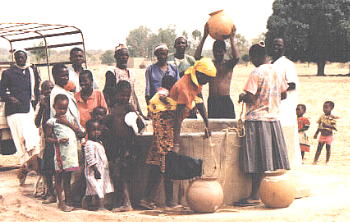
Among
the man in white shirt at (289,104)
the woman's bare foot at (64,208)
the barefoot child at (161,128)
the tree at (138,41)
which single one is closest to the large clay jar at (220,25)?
the man in white shirt at (289,104)

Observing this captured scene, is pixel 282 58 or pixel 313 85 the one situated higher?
pixel 282 58

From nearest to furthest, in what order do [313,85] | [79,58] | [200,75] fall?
1. [200,75]
2. [79,58]
3. [313,85]

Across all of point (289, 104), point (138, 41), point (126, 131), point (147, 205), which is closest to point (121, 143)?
point (126, 131)

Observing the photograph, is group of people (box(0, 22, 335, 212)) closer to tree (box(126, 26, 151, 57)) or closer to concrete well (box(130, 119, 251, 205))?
concrete well (box(130, 119, 251, 205))

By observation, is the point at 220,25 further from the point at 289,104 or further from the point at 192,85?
the point at 289,104

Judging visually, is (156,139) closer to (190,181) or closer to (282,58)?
(190,181)

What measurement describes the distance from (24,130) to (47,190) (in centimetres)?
171

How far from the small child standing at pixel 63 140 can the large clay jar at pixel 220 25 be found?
1958 mm

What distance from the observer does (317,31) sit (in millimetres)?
38312

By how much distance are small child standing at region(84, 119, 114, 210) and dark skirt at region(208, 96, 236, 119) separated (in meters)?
1.88

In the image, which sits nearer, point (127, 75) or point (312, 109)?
point (127, 75)

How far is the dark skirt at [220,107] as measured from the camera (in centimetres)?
753

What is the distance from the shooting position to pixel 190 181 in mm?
6113

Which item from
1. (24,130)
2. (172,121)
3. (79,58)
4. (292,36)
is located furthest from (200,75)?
(292,36)
